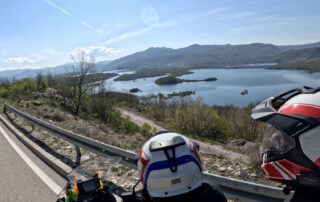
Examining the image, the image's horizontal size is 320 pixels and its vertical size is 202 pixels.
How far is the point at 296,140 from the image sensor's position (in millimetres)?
1662

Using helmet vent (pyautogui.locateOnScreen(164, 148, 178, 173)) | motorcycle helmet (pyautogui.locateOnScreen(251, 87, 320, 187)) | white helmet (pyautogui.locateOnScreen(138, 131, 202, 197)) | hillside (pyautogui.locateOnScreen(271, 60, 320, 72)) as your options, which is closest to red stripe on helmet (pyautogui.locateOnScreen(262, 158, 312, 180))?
motorcycle helmet (pyautogui.locateOnScreen(251, 87, 320, 187))

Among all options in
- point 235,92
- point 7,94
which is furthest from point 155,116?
point 235,92

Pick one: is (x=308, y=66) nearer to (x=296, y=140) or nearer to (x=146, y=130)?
(x=146, y=130)

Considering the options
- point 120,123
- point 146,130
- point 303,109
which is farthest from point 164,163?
point 120,123

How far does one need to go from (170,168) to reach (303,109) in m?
1.16

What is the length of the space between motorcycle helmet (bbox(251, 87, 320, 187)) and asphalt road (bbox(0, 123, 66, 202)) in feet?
12.7

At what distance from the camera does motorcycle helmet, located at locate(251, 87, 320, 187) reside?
1611 millimetres

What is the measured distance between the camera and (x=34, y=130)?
901 centimetres

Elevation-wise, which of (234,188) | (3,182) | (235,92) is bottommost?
(235,92)

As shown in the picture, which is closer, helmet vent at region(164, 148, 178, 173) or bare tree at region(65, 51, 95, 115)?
helmet vent at region(164, 148, 178, 173)

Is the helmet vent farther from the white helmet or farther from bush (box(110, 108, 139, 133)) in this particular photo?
bush (box(110, 108, 139, 133))

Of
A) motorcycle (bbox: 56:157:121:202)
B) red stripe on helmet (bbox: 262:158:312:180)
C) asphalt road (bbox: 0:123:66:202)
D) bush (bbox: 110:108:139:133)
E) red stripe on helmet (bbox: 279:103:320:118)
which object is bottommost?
bush (bbox: 110:108:139:133)

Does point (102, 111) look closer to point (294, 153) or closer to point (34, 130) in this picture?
point (34, 130)

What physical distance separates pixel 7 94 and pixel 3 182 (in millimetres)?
23615
